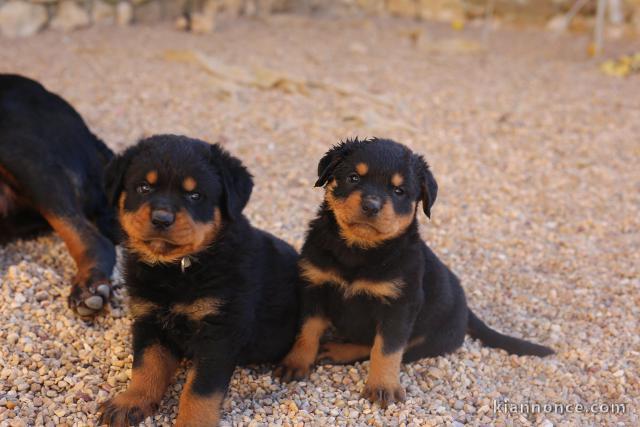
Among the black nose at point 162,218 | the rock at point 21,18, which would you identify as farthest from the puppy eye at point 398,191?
the rock at point 21,18

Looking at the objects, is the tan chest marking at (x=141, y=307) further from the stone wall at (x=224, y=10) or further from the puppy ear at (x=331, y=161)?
the stone wall at (x=224, y=10)

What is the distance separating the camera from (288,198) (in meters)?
5.93

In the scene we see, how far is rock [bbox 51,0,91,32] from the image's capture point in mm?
9383

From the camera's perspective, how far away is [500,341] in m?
4.25

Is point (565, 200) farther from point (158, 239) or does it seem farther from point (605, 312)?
point (158, 239)

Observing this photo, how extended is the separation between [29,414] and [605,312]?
3592 mm

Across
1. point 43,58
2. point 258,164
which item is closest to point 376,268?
point 258,164

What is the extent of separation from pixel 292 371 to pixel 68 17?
738 cm

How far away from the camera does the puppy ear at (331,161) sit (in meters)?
3.79

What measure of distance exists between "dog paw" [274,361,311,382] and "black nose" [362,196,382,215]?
935 mm

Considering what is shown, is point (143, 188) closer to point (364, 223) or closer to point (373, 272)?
point (364, 223)

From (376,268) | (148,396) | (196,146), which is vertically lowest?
(148,396)

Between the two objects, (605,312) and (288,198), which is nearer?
(605,312)

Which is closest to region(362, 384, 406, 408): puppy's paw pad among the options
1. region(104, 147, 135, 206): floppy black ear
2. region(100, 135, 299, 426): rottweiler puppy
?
region(100, 135, 299, 426): rottweiler puppy
